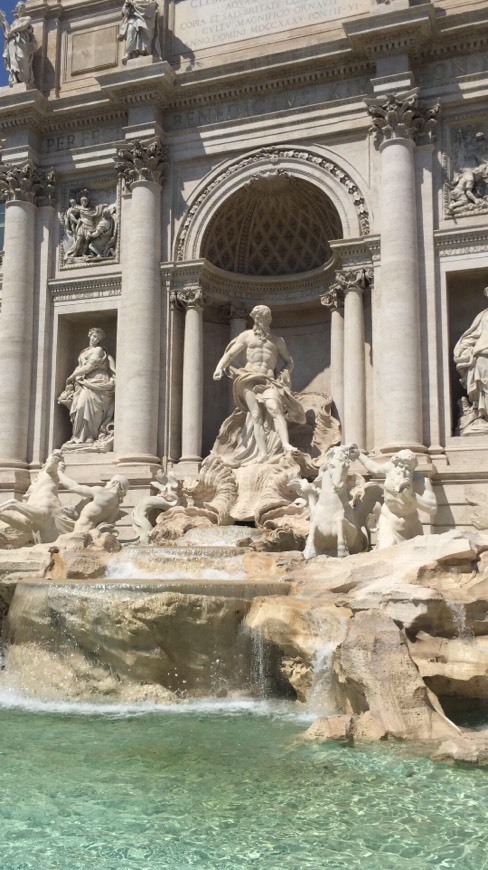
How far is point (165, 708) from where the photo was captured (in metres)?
8.66

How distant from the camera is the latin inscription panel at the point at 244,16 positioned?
56.5 feet

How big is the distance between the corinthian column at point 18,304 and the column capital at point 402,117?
7598 millimetres

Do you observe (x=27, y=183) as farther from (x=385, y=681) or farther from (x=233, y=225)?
(x=385, y=681)

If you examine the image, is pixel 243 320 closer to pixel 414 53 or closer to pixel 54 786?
pixel 414 53

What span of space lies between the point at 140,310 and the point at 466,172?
22.9 ft

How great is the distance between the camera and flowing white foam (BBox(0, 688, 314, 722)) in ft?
27.3

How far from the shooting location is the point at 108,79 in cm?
1766

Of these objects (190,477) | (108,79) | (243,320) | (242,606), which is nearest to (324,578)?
(242,606)

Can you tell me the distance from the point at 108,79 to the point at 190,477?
8.78m

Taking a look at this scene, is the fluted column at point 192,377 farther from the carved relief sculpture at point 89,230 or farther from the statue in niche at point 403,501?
the statue in niche at point 403,501

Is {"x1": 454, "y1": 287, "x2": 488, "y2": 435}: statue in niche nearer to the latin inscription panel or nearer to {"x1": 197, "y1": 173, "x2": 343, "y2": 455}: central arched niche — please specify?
{"x1": 197, "y1": 173, "x2": 343, "y2": 455}: central arched niche

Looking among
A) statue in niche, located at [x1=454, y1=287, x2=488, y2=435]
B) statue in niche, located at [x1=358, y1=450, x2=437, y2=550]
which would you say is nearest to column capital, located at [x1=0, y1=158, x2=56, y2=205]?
statue in niche, located at [x1=454, y1=287, x2=488, y2=435]

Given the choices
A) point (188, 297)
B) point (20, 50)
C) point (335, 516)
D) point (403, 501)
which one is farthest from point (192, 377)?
point (20, 50)

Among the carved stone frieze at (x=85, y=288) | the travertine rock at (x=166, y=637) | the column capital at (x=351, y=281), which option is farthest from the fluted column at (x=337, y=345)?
the travertine rock at (x=166, y=637)
